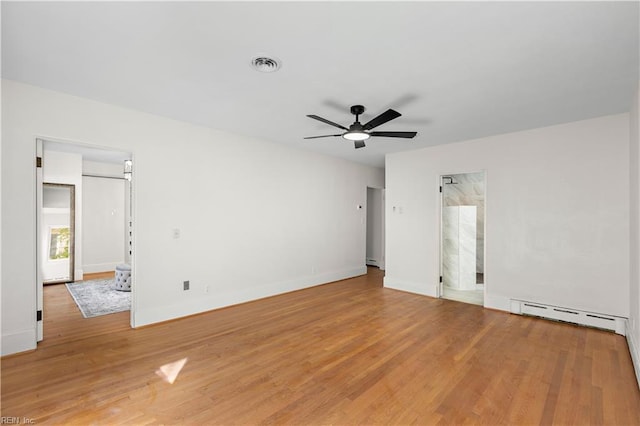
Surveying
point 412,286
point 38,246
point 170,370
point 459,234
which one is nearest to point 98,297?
point 38,246

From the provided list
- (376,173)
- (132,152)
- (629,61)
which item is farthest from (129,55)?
(376,173)

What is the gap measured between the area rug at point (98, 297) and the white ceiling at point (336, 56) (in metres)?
3.02

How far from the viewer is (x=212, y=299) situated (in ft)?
14.5

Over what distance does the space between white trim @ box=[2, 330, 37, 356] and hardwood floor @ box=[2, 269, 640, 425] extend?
0.12 meters

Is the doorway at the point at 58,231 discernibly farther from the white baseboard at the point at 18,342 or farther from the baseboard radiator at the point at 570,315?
the baseboard radiator at the point at 570,315

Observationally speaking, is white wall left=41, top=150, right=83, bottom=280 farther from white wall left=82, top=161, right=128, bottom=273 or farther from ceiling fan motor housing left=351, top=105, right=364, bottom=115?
ceiling fan motor housing left=351, top=105, right=364, bottom=115

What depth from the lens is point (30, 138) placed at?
3.05m

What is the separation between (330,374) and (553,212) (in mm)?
3885

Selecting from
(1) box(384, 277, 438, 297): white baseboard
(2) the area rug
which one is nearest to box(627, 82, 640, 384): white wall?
(1) box(384, 277, 438, 297): white baseboard

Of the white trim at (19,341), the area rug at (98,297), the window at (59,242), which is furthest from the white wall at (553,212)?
the window at (59,242)

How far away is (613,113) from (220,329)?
5710 millimetres

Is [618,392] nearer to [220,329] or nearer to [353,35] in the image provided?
[353,35]

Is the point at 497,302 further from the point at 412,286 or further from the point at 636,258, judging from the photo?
the point at 636,258

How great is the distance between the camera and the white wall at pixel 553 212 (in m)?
3.73
